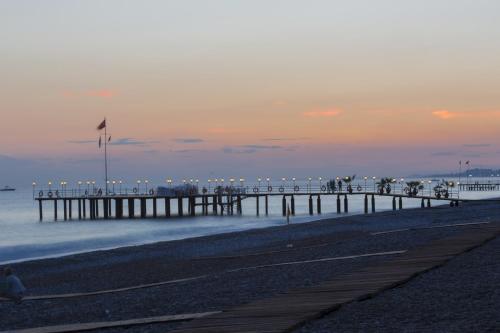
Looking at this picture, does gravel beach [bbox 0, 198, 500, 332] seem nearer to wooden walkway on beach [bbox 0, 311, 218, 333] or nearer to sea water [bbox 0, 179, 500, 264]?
wooden walkway on beach [bbox 0, 311, 218, 333]

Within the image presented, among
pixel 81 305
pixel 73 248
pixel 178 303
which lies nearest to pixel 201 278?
pixel 81 305

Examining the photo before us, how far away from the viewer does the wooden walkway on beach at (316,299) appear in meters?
8.85

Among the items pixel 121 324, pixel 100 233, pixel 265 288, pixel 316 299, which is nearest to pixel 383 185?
pixel 100 233

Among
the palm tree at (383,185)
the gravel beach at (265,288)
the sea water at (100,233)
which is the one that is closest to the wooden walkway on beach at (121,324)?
the gravel beach at (265,288)

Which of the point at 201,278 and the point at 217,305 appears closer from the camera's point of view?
the point at 217,305

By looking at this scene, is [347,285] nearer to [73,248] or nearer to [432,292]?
[432,292]

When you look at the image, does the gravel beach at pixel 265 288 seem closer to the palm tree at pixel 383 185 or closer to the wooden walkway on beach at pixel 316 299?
the wooden walkway on beach at pixel 316 299

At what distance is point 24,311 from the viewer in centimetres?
1427

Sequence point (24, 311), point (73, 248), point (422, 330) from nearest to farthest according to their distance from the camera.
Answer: point (422, 330)
point (24, 311)
point (73, 248)

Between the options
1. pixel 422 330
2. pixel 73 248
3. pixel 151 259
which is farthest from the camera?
pixel 73 248

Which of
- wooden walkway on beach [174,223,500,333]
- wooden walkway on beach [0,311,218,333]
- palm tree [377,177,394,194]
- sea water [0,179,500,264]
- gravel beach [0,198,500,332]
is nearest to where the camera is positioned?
wooden walkway on beach [174,223,500,333]

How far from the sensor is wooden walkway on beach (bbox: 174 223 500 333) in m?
8.85

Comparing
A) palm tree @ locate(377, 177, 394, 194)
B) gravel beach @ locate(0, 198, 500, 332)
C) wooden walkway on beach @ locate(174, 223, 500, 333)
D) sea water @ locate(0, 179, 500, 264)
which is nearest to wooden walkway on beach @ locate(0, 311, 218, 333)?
gravel beach @ locate(0, 198, 500, 332)

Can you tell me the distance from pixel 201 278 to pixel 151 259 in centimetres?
1091
